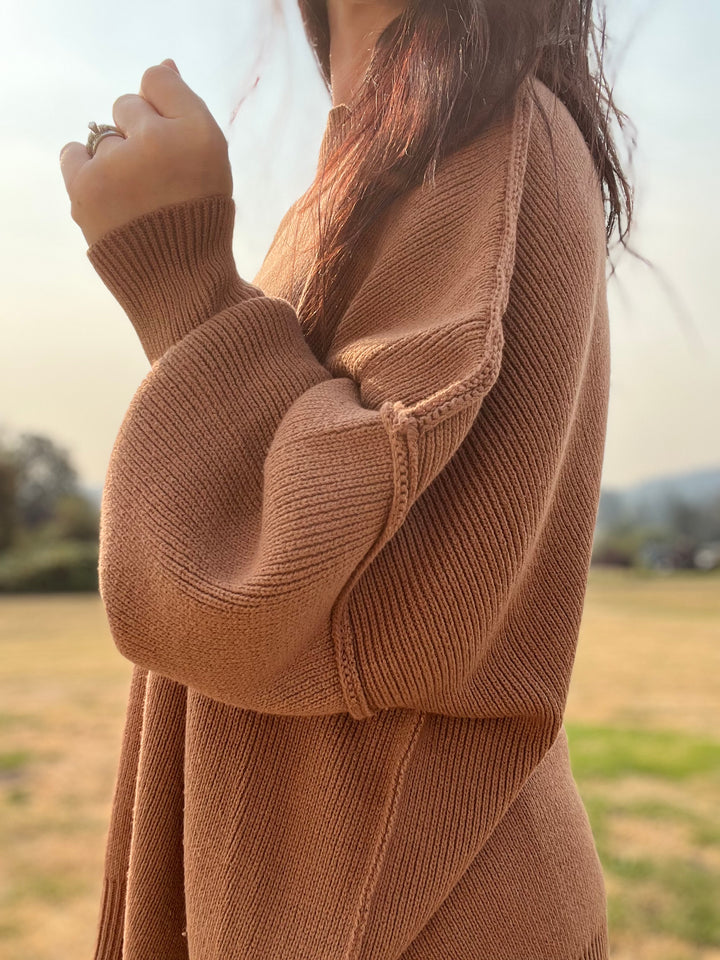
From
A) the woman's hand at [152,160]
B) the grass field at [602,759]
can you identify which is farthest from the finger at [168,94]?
the grass field at [602,759]

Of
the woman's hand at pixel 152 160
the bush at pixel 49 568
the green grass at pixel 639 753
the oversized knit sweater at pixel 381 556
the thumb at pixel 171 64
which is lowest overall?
the green grass at pixel 639 753

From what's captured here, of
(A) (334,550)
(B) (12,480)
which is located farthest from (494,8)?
(B) (12,480)

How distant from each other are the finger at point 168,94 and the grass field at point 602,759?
925 millimetres

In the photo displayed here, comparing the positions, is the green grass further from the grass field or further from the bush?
the bush

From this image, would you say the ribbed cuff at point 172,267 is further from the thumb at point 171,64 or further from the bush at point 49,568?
the bush at point 49,568

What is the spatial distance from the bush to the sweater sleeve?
13.3 feet

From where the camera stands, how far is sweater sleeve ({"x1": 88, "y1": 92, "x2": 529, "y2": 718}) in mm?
348

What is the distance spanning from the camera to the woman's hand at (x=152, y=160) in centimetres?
42

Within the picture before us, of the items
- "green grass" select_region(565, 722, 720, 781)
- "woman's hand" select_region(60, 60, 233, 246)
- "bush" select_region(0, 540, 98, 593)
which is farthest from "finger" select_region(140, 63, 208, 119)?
"bush" select_region(0, 540, 98, 593)

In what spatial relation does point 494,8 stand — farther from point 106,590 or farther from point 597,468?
point 106,590

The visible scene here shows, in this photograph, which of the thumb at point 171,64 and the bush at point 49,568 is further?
the bush at point 49,568

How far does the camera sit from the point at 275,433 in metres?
0.39

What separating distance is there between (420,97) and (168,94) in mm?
131

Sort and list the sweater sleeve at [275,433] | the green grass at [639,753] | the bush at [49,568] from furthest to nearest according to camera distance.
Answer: the bush at [49,568] → the green grass at [639,753] → the sweater sleeve at [275,433]
